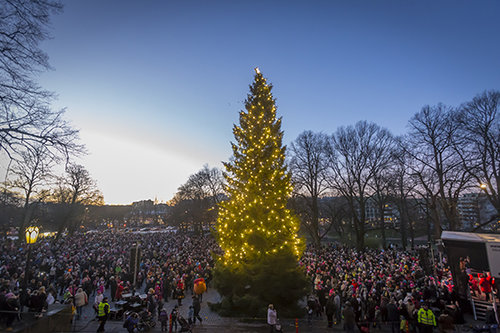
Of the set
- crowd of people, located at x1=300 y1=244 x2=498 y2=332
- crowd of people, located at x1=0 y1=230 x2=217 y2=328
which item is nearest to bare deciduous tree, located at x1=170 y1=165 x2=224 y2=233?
crowd of people, located at x1=0 y1=230 x2=217 y2=328

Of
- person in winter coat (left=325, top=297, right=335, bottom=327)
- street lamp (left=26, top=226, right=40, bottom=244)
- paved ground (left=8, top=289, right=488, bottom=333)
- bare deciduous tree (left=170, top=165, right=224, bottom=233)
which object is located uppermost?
bare deciduous tree (left=170, top=165, right=224, bottom=233)

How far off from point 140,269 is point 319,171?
20790 mm

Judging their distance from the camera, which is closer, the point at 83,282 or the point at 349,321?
the point at 349,321

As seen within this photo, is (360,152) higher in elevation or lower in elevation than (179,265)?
higher

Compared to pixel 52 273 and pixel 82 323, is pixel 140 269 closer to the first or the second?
pixel 52 273

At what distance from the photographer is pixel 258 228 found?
11.8 m

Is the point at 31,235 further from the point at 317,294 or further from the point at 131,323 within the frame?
the point at 317,294

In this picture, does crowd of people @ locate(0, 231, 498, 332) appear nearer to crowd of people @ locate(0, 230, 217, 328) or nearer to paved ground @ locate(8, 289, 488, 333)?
crowd of people @ locate(0, 230, 217, 328)

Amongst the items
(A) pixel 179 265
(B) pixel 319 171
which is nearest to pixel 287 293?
(A) pixel 179 265

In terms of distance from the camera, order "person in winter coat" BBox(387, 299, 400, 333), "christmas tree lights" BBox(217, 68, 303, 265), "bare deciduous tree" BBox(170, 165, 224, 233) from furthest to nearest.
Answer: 1. "bare deciduous tree" BBox(170, 165, 224, 233)
2. "christmas tree lights" BBox(217, 68, 303, 265)
3. "person in winter coat" BBox(387, 299, 400, 333)

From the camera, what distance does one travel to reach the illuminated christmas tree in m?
11.4

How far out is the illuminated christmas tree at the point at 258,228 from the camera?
11.4 m

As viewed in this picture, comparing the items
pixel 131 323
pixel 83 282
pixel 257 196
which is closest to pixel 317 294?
pixel 257 196

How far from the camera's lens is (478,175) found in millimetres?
21312
